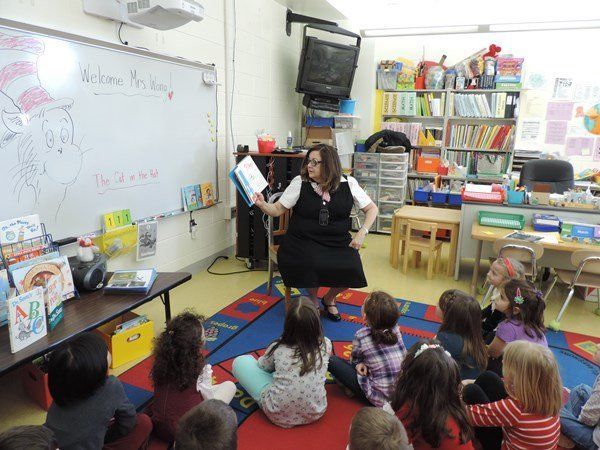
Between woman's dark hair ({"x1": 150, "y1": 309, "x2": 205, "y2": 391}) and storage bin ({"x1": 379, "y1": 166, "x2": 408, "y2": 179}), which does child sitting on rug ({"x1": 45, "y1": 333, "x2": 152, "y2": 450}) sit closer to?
woman's dark hair ({"x1": 150, "y1": 309, "x2": 205, "y2": 391})

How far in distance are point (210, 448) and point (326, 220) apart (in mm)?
1943

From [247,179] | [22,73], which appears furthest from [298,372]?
[22,73]

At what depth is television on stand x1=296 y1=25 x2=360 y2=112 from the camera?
4871mm

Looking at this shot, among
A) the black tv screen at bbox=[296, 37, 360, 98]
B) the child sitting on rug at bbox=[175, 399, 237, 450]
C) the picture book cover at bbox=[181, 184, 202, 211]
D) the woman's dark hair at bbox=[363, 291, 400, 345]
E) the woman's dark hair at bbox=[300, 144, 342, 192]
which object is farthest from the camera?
the black tv screen at bbox=[296, 37, 360, 98]

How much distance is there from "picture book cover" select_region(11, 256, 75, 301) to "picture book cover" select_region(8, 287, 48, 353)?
0.16 meters

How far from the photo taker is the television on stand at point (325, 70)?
4.87 meters

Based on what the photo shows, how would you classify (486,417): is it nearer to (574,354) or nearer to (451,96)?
(574,354)

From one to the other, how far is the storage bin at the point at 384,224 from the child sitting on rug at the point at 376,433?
4.46 meters

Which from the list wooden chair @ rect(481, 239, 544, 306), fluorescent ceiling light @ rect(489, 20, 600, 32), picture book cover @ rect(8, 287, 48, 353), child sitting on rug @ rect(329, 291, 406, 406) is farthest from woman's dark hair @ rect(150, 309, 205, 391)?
fluorescent ceiling light @ rect(489, 20, 600, 32)

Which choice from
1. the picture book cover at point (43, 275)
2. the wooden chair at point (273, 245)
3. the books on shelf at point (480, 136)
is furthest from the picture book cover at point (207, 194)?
the books on shelf at point (480, 136)

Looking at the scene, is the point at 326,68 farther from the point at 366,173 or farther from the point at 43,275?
the point at 43,275

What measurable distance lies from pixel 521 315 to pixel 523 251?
3.98ft

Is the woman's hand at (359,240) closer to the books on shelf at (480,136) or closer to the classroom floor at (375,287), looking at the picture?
the classroom floor at (375,287)

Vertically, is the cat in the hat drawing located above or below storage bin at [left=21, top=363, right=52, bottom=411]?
above
